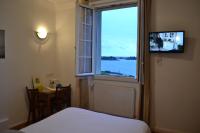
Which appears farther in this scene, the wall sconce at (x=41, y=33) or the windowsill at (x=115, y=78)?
the wall sconce at (x=41, y=33)

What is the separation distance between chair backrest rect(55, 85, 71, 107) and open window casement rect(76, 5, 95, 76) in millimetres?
494

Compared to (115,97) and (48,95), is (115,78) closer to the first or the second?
(115,97)

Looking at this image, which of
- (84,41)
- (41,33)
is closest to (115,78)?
(84,41)

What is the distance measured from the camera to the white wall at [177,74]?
2998 mm

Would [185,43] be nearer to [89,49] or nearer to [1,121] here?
[89,49]

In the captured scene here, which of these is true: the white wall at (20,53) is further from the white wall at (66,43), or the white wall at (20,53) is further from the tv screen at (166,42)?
the tv screen at (166,42)

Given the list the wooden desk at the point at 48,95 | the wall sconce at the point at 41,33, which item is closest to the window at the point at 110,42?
the wooden desk at the point at 48,95

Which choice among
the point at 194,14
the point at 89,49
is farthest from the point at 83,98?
the point at 194,14

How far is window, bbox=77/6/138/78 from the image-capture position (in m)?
3.75

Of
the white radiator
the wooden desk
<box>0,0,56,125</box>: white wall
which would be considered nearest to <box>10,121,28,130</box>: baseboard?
<box>0,0,56,125</box>: white wall

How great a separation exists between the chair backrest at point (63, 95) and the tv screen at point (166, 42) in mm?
1955

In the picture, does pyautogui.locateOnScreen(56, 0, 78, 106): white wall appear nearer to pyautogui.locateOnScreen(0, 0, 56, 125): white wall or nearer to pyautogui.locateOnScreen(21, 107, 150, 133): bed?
pyautogui.locateOnScreen(0, 0, 56, 125): white wall

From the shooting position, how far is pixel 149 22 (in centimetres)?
330

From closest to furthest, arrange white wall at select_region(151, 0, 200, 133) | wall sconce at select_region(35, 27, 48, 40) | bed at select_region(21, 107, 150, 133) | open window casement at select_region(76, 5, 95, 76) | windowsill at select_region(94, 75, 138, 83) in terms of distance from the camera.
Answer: bed at select_region(21, 107, 150, 133)
white wall at select_region(151, 0, 200, 133)
windowsill at select_region(94, 75, 138, 83)
open window casement at select_region(76, 5, 95, 76)
wall sconce at select_region(35, 27, 48, 40)
